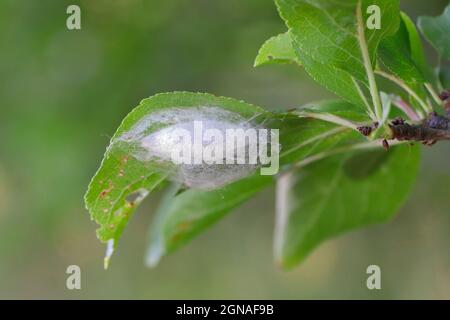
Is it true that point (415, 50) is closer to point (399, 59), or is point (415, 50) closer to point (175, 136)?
point (399, 59)

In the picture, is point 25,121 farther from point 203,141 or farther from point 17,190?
point 203,141

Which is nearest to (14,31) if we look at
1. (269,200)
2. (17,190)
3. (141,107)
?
(17,190)

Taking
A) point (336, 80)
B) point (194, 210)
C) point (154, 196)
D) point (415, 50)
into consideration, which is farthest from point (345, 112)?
point (154, 196)

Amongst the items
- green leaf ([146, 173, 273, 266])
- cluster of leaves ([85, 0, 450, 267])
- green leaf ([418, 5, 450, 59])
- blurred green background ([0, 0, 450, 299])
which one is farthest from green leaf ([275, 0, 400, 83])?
blurred green background ([0, 0, 450, 299])

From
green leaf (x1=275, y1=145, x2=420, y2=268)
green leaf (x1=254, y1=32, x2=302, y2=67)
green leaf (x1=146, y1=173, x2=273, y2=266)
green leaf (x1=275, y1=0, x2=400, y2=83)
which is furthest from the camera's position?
green leaf (x1=275, y1=145, x2=420, y2=268)

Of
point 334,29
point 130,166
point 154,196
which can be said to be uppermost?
point 154,196

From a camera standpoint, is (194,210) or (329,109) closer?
(329,109)

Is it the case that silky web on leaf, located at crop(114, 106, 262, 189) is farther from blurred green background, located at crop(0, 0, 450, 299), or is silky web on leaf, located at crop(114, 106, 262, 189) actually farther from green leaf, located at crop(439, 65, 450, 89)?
blurred green background, located at crop(0, 0, 450, 299)
